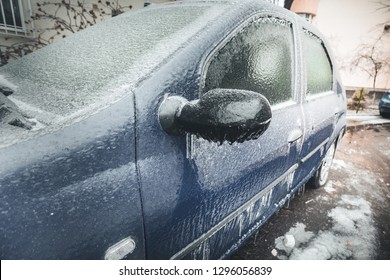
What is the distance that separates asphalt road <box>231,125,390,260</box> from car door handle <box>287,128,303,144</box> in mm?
990

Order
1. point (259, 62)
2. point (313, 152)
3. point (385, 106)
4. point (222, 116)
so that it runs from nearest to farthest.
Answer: point (222, 116) → point (259, 62) → point (313, 152) → point (385, 106)

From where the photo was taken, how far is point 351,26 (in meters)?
11.4

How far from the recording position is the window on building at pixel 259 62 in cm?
120

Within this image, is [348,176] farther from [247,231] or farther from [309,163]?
[247,231]

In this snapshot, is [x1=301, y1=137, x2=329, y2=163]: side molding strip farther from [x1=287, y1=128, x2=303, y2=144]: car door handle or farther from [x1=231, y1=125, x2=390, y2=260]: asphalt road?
[x1=231, y1=125, x2=390, y2=260]: asphalt road

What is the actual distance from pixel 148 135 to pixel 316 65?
6.11 feet

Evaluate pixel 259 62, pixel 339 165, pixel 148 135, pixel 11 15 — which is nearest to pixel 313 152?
pixel 259 62

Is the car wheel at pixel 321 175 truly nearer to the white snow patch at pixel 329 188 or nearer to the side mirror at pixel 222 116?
the white snow patch at pixel 329 188

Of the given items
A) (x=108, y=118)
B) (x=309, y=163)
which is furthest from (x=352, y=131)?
(x=108, y=118)

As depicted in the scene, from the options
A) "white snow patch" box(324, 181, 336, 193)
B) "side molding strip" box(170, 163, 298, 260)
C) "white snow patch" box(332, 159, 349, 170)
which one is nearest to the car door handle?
"side molding strip" box(170, 163, 298, 260)

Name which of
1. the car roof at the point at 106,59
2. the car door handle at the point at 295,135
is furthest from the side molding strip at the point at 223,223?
the car roof at the point at 106,59

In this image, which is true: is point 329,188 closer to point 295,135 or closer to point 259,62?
point 295,135

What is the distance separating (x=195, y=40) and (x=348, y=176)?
343 centimetres

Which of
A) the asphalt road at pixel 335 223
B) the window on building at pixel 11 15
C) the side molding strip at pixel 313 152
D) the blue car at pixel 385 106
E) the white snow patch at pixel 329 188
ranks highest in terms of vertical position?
the window on building at pixel 11 15
